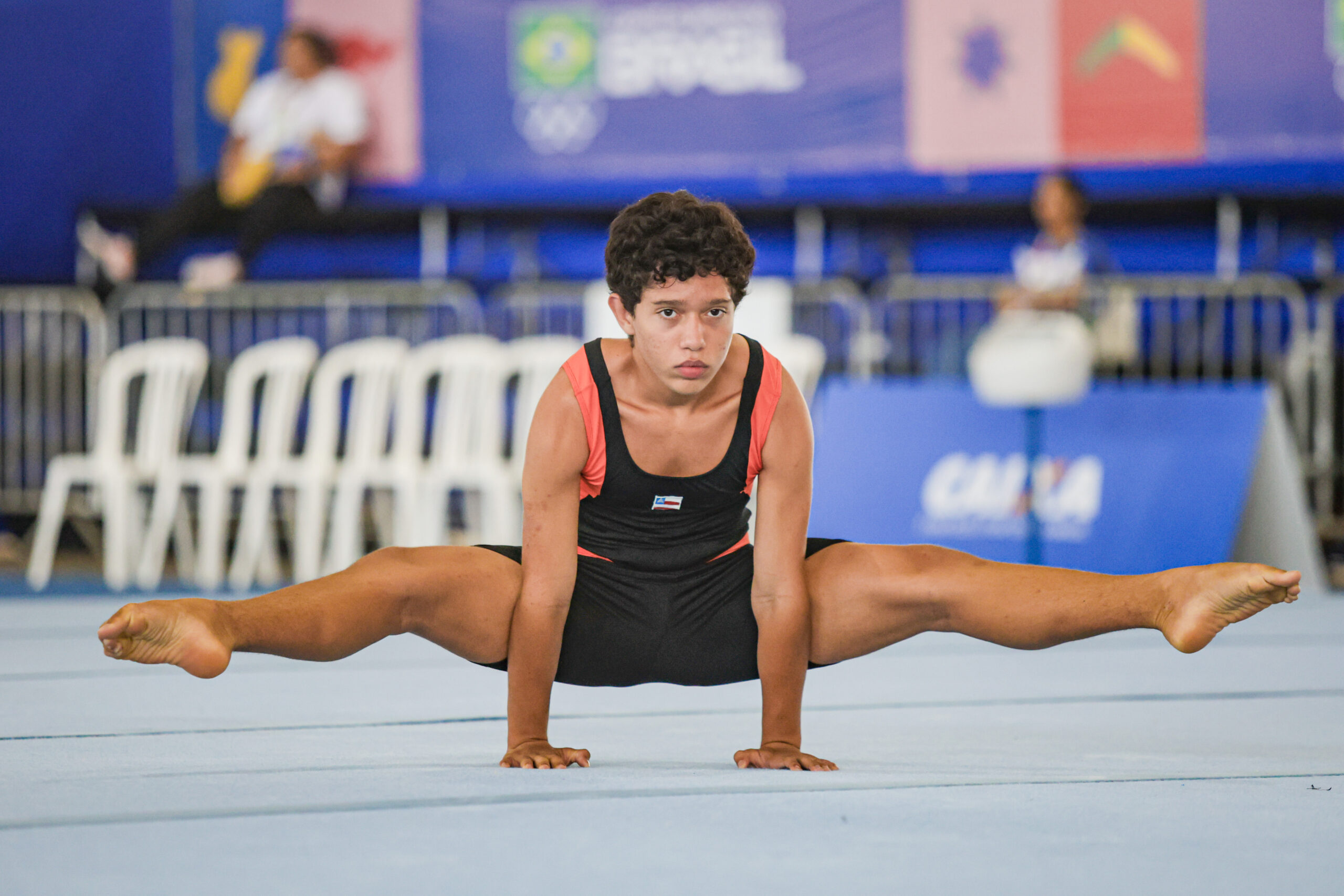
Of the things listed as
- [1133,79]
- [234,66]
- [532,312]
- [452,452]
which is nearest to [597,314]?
[532,312]

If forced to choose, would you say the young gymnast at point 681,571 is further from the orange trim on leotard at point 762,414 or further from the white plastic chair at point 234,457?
the white plastic chair at point 234,457

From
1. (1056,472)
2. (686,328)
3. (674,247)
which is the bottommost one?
(1056,472)

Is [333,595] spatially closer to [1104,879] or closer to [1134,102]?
[1104,879]

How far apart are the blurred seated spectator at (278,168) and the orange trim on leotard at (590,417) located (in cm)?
669

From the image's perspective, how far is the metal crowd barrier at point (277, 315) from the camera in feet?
27.2

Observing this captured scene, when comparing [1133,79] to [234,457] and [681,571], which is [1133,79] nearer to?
[234,457]

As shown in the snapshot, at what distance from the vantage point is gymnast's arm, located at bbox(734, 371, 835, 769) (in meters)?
2.68

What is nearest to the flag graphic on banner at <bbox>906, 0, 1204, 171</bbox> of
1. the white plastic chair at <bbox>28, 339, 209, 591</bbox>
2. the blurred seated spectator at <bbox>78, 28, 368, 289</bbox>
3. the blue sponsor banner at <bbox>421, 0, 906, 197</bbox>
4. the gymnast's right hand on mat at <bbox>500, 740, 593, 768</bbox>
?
the blue sponsor banner at <bbox>421, 0, 906, 197</bbox>

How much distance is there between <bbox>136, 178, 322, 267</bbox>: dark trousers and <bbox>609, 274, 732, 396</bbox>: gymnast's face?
6848mm

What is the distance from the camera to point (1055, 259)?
786 centimetres

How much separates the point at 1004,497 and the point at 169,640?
16.3 feet

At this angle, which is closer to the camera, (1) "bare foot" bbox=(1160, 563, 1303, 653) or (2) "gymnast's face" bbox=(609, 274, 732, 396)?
(1) "bare foot" bbox=(1160, 563, 1303, 653)

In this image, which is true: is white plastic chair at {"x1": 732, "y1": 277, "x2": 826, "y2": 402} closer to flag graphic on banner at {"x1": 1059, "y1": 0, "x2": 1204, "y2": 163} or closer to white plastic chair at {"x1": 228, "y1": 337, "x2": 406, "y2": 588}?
white plastic chair at {"x1": 228, "y1": 337, "x2": 406, "y2": 588}

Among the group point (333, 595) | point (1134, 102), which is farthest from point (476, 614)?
point (1134, 102)
